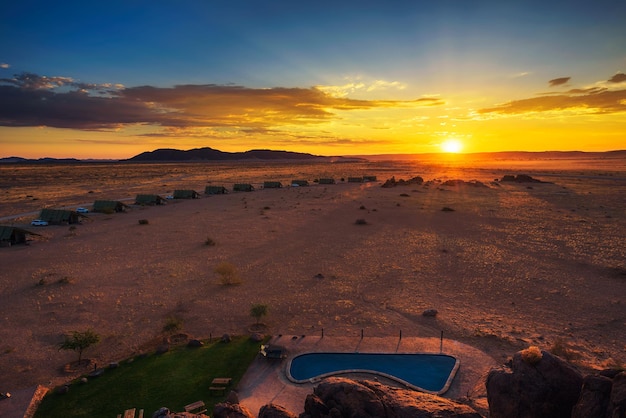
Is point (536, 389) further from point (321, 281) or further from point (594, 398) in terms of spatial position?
point (321, 281)

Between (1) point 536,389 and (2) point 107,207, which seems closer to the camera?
(1) point 536,389

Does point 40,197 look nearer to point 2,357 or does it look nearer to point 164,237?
point 164,237

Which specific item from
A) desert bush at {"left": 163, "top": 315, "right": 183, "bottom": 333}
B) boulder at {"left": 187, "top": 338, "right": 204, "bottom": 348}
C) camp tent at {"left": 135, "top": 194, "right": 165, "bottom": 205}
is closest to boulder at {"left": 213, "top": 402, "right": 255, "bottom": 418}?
boulder at {"left": 187, "top": 338, "right": 204, "bottom": 348}

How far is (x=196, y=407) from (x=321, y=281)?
16.1m

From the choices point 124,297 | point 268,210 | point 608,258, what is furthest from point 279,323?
point 268,210

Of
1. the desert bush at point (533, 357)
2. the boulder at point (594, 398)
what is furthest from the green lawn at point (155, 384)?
the boulder at point (594, 398)

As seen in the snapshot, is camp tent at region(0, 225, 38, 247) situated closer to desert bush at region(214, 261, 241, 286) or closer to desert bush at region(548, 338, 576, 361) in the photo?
desert bush at region(214, 261, 241, 286)

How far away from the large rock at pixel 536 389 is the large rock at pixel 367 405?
3.85 ft

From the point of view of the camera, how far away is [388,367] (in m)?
18.9

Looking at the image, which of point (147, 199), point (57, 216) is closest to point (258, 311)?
point (57, 216)

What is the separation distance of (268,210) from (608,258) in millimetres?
43918

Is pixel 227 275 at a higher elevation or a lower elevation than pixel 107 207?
lower

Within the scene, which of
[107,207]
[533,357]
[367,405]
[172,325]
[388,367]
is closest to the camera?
[367,405]

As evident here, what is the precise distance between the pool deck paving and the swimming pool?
0.96 ft
